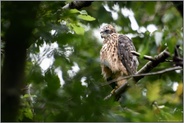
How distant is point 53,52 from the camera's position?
10.0ft

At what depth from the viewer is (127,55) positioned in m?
6.09

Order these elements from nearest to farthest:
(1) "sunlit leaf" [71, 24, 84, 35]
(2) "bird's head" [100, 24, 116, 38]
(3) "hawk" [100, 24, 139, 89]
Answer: (1) "sunlit leaf" [71, 24, 84, 35], (3) "hawk" [100, 24, 139, 89], (2) "bird's head" [100, 24, 116, 38]

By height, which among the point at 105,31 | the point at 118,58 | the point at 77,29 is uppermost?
the point at 77,29

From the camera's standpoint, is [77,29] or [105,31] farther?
[105,31]

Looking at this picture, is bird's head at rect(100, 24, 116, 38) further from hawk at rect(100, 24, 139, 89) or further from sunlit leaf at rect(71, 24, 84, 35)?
sunlit leaf at rect(71, 24, 84, 35)

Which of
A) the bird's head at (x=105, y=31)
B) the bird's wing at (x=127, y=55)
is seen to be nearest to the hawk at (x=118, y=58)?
the bird's wing at (x=127, y=55)

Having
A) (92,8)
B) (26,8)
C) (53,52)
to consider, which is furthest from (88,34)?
(26,8)

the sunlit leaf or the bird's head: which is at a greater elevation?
the sunlit leaf

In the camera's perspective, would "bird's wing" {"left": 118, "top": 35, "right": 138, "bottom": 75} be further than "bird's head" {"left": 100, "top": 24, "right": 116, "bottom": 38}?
No

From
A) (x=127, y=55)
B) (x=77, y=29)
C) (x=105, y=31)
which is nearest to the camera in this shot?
(x=77, y=29)

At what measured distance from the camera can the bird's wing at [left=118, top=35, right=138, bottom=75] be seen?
5.95 meters

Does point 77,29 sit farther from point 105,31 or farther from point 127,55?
point 105,31

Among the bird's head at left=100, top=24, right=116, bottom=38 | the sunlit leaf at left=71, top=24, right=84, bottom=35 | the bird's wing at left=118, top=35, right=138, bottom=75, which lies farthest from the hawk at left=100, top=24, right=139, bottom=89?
the sunlit leaf at left=71, top=24, right=84, bottom=35

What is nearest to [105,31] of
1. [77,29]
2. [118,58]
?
[118,58]
